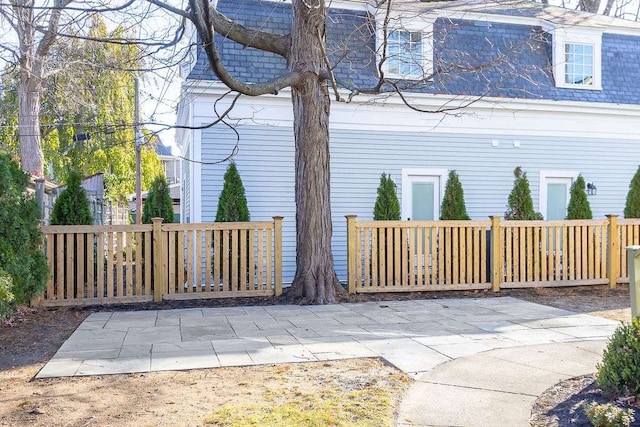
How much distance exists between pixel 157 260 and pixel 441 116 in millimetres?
6496

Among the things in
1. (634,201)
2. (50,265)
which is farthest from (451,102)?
(50,265)

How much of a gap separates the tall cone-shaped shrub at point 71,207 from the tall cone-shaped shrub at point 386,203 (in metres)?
5.08

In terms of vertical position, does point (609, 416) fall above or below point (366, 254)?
below

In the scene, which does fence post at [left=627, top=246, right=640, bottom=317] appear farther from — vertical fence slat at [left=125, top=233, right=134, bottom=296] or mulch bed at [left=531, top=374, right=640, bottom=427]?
vertical fence slat at [left=125, top=233, right=134, bottom=296]

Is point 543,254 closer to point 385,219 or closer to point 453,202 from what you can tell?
point 453,202

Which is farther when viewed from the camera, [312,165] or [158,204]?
[158,204]

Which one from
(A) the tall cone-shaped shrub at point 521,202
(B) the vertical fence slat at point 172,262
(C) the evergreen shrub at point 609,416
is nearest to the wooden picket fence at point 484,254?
(A) the tall cone-shaped shrub at point 521,202

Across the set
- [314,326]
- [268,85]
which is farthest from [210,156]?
[314,326]

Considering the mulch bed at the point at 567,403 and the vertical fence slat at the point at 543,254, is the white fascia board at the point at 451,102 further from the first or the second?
the mulch bed at the point at 567,403

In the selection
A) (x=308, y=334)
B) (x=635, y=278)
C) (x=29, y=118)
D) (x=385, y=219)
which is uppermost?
(x=29, y=118)

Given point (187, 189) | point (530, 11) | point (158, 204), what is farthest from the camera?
point (187, 189)

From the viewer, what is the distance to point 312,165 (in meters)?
8.12

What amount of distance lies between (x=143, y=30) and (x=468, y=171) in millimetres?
7037

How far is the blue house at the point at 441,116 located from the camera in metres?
10.2
